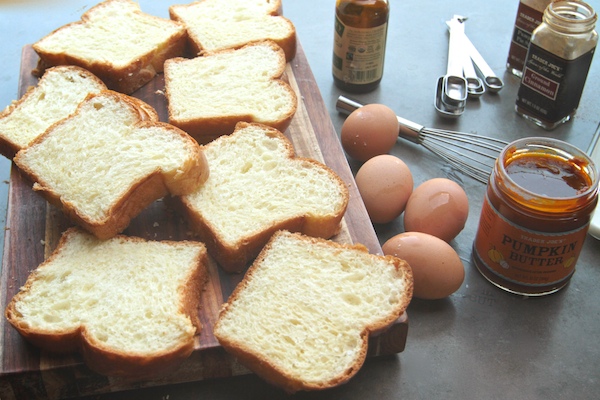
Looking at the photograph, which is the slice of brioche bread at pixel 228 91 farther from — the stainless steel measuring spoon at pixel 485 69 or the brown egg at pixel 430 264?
the stainless steel measuring spoon at pixel 485 69

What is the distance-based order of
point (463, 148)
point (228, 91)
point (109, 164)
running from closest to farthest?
point (109, 164), point (228, 91), point (463, 148)

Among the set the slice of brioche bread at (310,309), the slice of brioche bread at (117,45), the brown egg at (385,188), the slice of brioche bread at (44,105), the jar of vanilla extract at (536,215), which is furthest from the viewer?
the slice of brioche bread at (117,45)

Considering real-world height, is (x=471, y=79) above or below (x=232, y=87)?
below

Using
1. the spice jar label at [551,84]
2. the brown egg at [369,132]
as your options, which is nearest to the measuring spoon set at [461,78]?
the spice jar label at [551,84]

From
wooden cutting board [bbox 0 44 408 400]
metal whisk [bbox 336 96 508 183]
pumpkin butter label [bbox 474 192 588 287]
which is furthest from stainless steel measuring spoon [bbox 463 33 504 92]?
pumpkin butter label [bbox 474 192 588 287]

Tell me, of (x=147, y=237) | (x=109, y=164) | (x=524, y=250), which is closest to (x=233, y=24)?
(x=109, y=164)

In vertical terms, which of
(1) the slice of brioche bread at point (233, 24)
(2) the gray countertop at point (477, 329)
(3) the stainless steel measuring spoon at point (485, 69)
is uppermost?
(1) the slice of brioche bread at point (233, 24)

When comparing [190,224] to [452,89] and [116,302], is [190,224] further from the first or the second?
[452,89]
